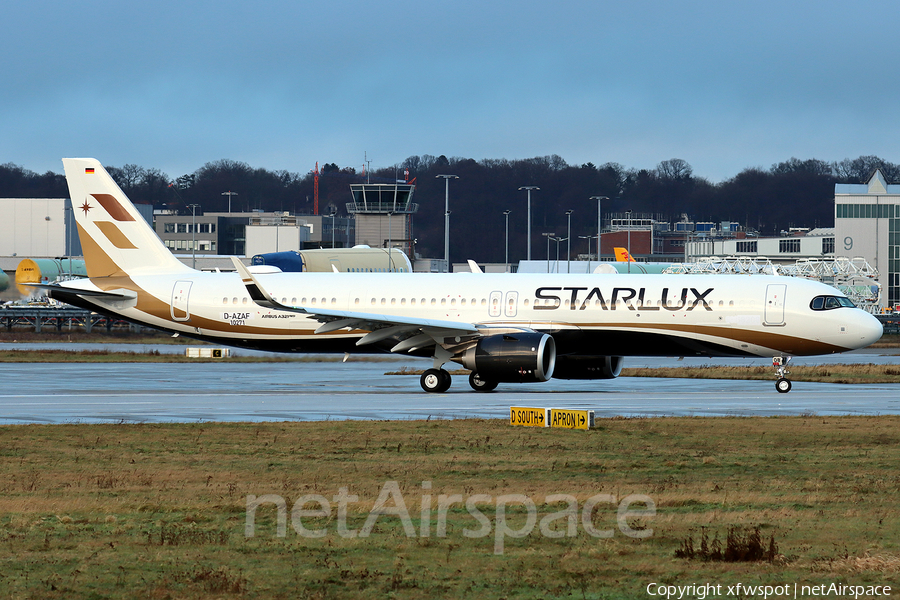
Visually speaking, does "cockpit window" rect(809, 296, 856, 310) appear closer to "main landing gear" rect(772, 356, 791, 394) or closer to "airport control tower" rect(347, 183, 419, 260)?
"main landing gear" rect(772, 356, 791, 394)

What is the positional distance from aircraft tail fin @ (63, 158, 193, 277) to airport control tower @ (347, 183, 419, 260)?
310 feet

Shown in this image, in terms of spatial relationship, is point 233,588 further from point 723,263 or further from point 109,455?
point 723,263

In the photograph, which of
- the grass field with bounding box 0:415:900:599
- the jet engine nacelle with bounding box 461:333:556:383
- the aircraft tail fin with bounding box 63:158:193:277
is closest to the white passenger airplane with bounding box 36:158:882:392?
the jet engine nacelle with bounding box 461:333:556:383

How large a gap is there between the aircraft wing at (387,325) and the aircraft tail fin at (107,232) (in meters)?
6.55

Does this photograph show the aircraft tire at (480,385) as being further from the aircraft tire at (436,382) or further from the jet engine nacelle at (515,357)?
the jet engine nacelle at (515,357)

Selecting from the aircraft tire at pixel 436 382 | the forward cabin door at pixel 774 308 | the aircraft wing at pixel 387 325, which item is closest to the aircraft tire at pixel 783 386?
the forward cabin door at pixel 774 308

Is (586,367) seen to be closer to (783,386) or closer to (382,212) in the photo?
(783,386)

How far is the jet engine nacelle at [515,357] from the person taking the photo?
3046 cm

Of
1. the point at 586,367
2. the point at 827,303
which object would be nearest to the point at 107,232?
the point at 586,367

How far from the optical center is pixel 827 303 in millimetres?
33094

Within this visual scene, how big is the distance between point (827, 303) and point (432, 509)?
24073mm

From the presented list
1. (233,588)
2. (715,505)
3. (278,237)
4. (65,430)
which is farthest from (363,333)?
(278,237)

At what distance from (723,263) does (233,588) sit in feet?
326

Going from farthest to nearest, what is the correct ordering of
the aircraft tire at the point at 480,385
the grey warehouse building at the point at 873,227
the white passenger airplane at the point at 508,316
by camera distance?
1. the grey warehouse building at the point at 873,227
2. the aircraft tire at the point at 480,385
3. the white passenger airplane at the point at 508,316
